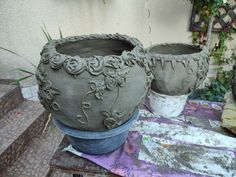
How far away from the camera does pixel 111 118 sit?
2.34 ft

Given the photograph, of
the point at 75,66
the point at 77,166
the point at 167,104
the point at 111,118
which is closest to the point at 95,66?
the point at 75,66

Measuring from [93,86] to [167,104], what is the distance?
503mm

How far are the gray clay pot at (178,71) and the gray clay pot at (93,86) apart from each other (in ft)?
0.58

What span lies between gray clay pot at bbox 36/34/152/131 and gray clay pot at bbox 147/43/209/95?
7.0 inches

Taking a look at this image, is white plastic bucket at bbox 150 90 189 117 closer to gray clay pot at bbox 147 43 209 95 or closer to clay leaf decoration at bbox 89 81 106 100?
gray clay pot at bbox 147 43 209 95

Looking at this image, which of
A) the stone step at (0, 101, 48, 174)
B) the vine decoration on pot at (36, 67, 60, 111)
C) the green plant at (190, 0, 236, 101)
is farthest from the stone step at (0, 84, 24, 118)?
the green plant at (190, 0, 236, 101)

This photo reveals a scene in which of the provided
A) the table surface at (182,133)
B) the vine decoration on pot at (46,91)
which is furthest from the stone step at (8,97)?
the vine decoration on pot at (46,91)

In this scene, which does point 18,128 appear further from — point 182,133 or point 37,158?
point 182,133

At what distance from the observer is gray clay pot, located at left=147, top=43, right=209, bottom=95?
916 millimetres

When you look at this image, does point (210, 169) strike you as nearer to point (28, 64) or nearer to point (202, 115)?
point (202, 115)

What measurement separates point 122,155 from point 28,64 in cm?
160

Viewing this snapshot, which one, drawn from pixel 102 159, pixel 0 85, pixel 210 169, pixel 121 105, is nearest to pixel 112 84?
pixel 121 105

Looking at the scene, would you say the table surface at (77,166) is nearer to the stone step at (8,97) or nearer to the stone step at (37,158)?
the stone step at (37,158)

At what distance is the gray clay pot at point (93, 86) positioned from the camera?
2.19 feet
